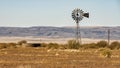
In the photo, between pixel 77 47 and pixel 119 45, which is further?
pixel 119 45

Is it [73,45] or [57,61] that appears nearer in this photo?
[57,61]

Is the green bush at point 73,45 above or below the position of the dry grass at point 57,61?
below

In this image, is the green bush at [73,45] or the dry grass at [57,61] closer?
the dry grass at [57,61]

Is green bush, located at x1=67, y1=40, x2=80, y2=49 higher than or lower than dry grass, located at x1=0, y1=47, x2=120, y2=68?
lower

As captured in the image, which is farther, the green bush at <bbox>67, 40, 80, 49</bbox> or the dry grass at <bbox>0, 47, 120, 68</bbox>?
the green bush at <bbox>67, 40, 80, 49</bbox>

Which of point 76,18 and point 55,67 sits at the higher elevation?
point 55,67

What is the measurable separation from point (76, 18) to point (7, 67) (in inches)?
2824

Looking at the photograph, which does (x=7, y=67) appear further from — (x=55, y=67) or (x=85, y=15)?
(x=85, y=15)

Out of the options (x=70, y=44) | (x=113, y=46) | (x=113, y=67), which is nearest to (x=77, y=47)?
(x=70, y=44)

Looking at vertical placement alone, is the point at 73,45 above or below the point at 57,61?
below

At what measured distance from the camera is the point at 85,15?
346 feet

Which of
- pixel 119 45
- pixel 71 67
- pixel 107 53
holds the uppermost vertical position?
pixel 71 67

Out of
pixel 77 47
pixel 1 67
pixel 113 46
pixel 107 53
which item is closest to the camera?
pixel 1 67

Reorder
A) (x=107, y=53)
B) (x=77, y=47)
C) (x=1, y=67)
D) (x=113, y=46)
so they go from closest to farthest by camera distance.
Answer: (x=1, y=67) → (x=107, y=53) → (x=77, y=47) → (x=113, y=46)
